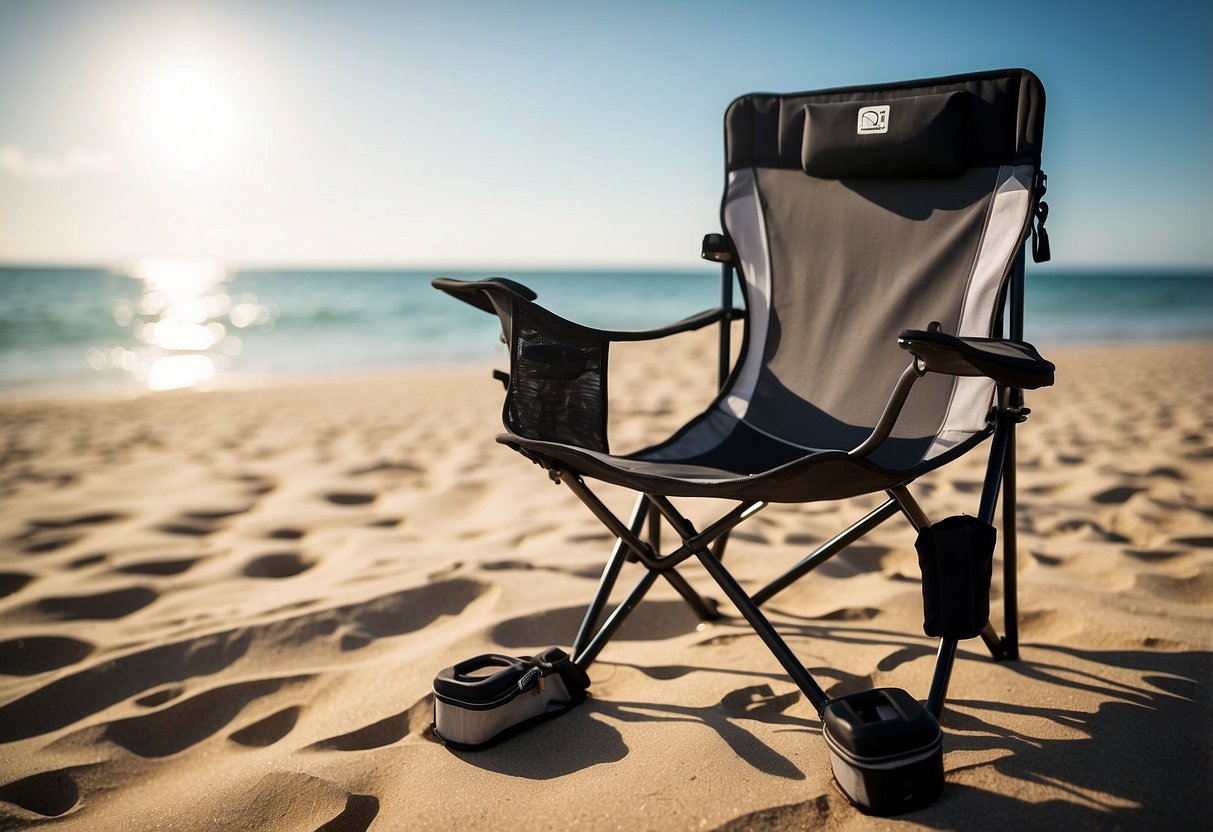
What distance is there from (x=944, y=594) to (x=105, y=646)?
172 cm

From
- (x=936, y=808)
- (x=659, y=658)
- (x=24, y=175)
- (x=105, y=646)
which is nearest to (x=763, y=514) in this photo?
(x=659, y=658)

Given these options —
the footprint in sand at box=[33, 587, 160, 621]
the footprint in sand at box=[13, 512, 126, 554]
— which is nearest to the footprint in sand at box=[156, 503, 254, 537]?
the footprint in sand at box=[13, 512, 126, 554]

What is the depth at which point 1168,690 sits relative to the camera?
58.2 inches

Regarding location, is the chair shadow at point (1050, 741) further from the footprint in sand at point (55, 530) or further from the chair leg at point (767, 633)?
the footprint in sand at point (55, 530)

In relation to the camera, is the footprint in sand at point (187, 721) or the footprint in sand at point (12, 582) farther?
the footprint in sand at point (12, 582)

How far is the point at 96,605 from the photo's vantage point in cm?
198

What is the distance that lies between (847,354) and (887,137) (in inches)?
19.7

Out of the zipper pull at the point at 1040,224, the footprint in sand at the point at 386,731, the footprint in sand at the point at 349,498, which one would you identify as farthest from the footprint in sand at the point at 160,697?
the zipper pull at the point at 1040,224

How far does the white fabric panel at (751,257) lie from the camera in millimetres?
2035

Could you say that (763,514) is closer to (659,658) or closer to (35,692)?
(659,658)

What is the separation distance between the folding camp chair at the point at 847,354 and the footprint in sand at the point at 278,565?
0.96 metres

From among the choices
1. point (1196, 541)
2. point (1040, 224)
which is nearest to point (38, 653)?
point (1040, 224)

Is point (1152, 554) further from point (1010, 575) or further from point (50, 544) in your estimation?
point (50, 544)

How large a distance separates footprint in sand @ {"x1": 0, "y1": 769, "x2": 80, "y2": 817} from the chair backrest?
149cm
